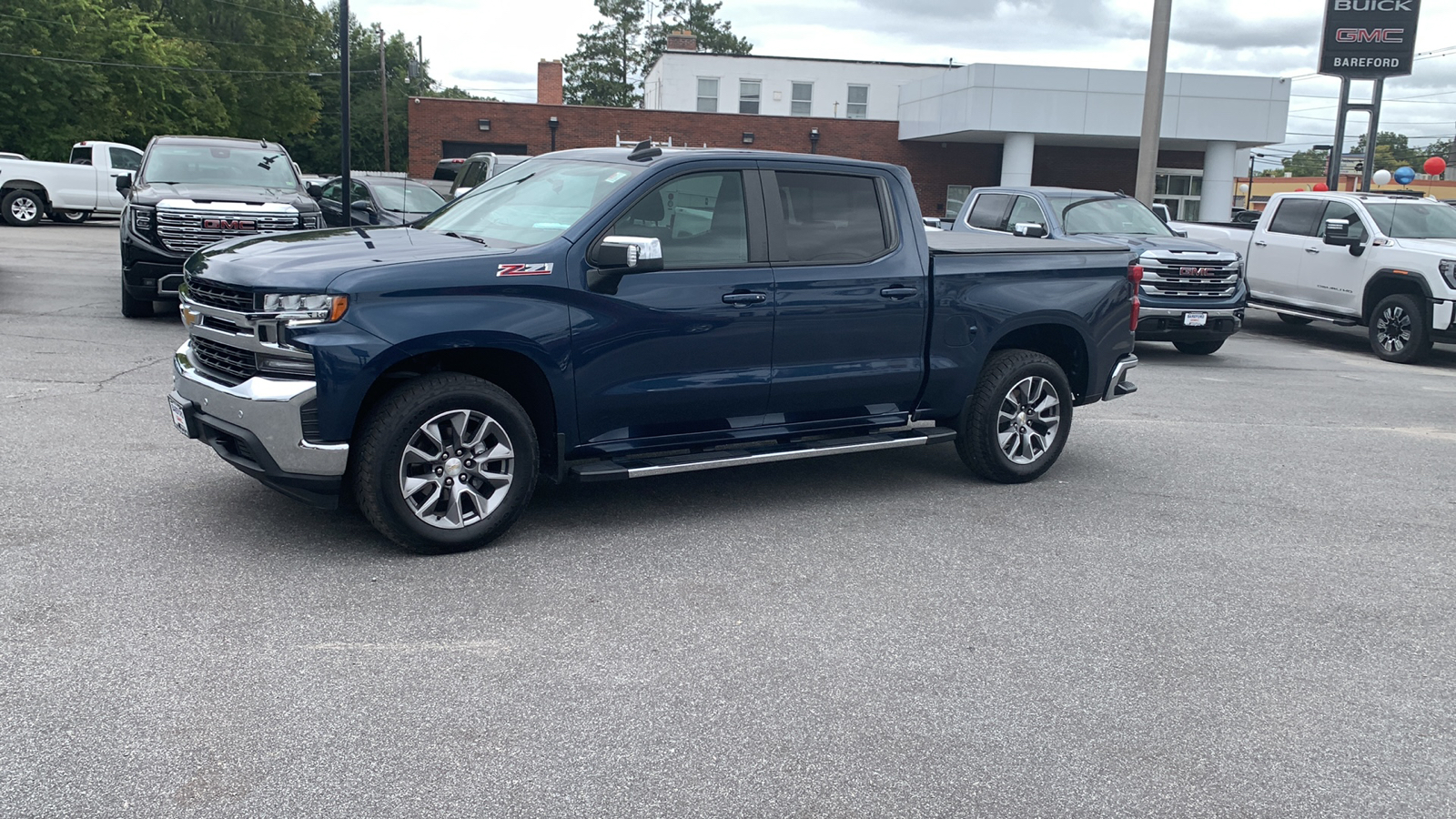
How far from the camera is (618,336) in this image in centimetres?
596

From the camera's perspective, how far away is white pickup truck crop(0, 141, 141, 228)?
27.4m

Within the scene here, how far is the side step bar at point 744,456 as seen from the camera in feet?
19.6

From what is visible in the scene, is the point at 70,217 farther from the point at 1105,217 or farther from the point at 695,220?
the point at 695,220

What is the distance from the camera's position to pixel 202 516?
6098mm

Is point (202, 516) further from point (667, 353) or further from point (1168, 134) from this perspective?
point (1168, 134)

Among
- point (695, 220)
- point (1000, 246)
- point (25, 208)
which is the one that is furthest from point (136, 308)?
point (25, 208)

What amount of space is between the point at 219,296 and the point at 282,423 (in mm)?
813

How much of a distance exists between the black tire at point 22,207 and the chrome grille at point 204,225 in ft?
60.3

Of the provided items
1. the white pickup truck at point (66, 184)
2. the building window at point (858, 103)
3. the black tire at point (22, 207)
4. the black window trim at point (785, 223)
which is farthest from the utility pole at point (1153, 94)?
the building window at point (858, 103)

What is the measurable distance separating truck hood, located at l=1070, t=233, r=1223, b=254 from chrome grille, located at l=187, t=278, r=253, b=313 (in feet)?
33.4

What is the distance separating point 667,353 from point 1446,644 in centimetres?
369

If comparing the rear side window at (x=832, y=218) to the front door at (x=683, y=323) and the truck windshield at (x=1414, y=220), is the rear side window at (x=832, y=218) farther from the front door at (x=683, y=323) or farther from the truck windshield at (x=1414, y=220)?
the truck windshield at (x=1414, y=220)

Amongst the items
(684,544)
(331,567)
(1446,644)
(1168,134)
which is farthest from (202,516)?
(1168,134)

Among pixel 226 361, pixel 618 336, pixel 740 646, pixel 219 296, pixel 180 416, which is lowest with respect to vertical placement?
pixel 740 646
